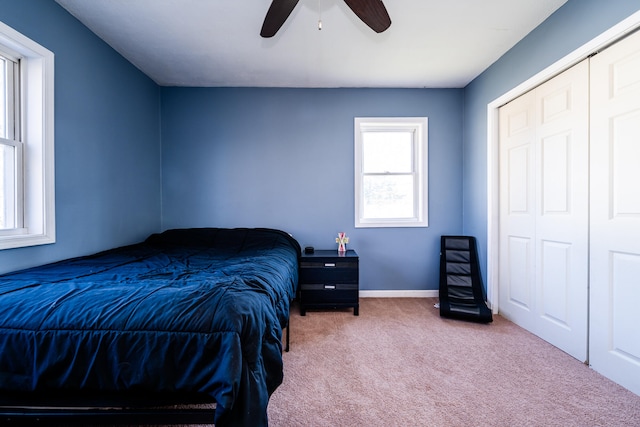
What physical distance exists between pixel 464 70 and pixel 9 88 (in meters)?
3.75

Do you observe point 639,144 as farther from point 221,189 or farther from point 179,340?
point 221,189

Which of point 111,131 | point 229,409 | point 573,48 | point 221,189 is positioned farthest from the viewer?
point 221,189

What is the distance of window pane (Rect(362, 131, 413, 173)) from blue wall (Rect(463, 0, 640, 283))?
67 centimetres

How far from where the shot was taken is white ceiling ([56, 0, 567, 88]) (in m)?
2.03

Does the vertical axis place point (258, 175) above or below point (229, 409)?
above

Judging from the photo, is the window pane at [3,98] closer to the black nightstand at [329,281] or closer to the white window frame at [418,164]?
the black nightstand at [329,281]

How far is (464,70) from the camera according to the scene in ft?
9.66

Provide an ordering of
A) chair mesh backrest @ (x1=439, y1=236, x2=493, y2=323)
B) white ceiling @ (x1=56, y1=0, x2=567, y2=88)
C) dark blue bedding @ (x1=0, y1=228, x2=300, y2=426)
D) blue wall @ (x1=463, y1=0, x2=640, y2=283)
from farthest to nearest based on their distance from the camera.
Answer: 1. chair mesh backrest @ (x1=439, y1=236, x2=493, y2=323)
2. white ceiling @ (x1=56, y1=0, x2=567, y2=88)
3. blue wall @ (x1=463, y1=0, x2=640, y2=283)
4. dark blue bedding @ (x1=0, y1=228, x2=300, y2=426)

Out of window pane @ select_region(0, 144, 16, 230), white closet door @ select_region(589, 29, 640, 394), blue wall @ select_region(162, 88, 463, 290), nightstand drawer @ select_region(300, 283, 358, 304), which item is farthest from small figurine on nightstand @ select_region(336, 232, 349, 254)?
window pane @ select_region(0, 144, 16, 230)

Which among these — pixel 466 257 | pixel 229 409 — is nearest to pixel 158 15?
pixel 229 409

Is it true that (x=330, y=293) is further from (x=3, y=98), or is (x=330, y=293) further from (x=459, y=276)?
(x=3, y=98)

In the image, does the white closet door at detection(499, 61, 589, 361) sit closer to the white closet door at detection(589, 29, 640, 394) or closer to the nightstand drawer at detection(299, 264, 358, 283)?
the white closet door at detection(589, 29, 640, 394)

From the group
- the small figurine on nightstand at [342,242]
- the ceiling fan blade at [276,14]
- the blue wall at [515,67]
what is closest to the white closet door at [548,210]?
the blue wall at [515,67]

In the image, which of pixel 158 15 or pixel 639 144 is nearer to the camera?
pixel 639 144
